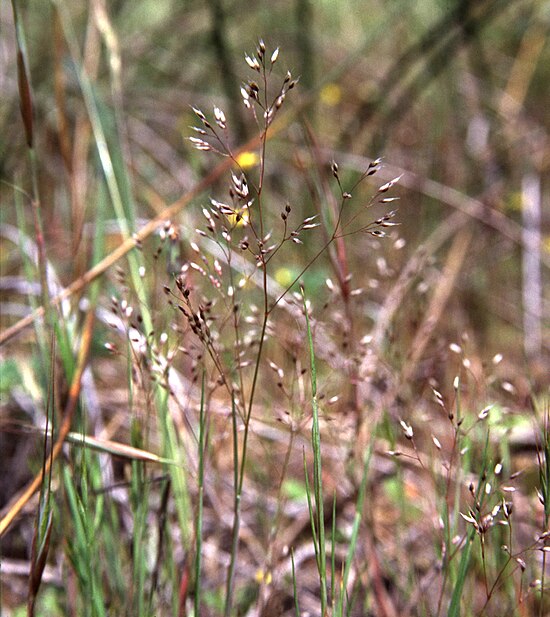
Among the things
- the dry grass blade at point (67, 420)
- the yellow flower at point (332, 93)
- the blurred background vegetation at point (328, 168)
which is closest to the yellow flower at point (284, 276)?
the blurred background vegetation at point (328, 168)

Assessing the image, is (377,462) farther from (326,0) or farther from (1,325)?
(326,0)

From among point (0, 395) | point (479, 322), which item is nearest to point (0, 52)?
point (0, 395)

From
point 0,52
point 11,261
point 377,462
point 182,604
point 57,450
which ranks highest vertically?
point 0,52

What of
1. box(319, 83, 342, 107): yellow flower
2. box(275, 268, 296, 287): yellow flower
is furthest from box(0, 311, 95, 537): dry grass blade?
box(319, 83, 342, 107): yellow flower

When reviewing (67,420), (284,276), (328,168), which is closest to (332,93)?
(328,168)

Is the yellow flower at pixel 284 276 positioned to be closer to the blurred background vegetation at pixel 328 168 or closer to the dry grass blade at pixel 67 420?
the blurred background vegetation at pixel 328 168

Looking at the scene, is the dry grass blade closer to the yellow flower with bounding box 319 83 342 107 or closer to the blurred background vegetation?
the blurred background vegetation

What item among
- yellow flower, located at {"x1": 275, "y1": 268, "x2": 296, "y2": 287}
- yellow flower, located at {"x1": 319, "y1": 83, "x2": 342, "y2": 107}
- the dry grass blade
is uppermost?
yellow flower, located at {"x1": 319, "y1": 83, "x2": 342, "y2": 107}

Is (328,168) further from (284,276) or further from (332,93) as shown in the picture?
(332,93)

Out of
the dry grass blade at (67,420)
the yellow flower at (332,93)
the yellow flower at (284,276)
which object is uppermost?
the yellow flower at (332,93)
